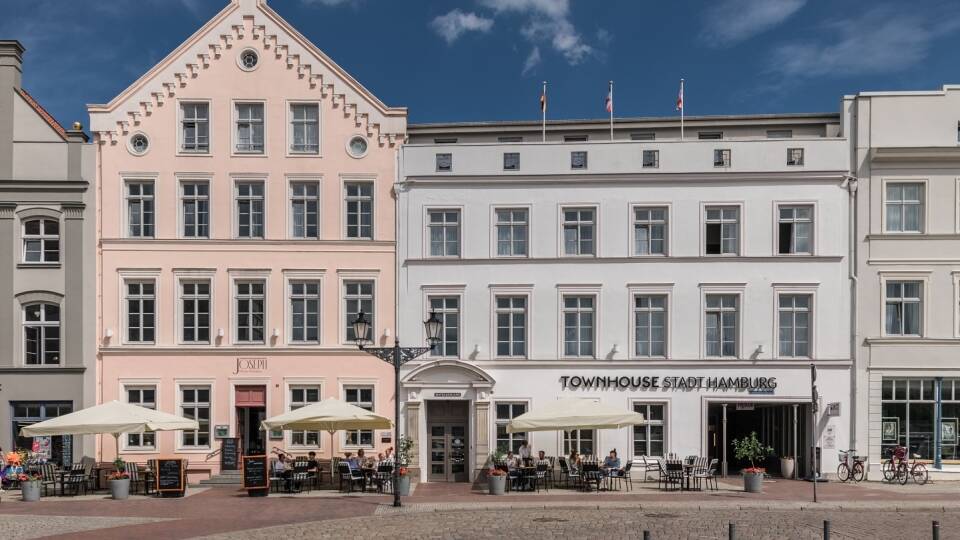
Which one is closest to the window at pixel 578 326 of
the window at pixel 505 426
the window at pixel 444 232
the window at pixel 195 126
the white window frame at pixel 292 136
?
the window at pixel 505 426

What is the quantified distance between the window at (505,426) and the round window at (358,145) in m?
10.2

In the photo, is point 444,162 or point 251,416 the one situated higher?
point 444,162

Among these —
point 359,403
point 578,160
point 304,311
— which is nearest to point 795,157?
point 578,160

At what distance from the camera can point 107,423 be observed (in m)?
24.0

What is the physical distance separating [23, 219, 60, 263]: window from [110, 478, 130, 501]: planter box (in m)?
9.02

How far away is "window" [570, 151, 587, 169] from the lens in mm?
28781

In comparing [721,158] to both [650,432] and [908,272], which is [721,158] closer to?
[908,272]

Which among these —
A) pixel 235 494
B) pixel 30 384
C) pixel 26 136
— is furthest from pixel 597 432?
pixel 26 136

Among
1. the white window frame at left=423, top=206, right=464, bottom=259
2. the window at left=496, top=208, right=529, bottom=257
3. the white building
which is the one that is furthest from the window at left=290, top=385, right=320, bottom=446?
the window at left=496, top=208, right=529, bottom=257

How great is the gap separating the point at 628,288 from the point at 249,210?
13.7 meters

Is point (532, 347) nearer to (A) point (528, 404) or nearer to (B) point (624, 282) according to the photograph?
(A) point (528, 404)

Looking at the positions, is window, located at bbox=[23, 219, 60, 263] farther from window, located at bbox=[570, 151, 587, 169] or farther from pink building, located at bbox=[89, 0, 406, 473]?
→ window, located at bbox=[570, 151, 587, 169]

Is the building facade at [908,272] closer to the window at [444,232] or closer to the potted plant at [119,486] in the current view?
the window at [444,232]

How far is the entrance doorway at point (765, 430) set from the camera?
92.3 ft
